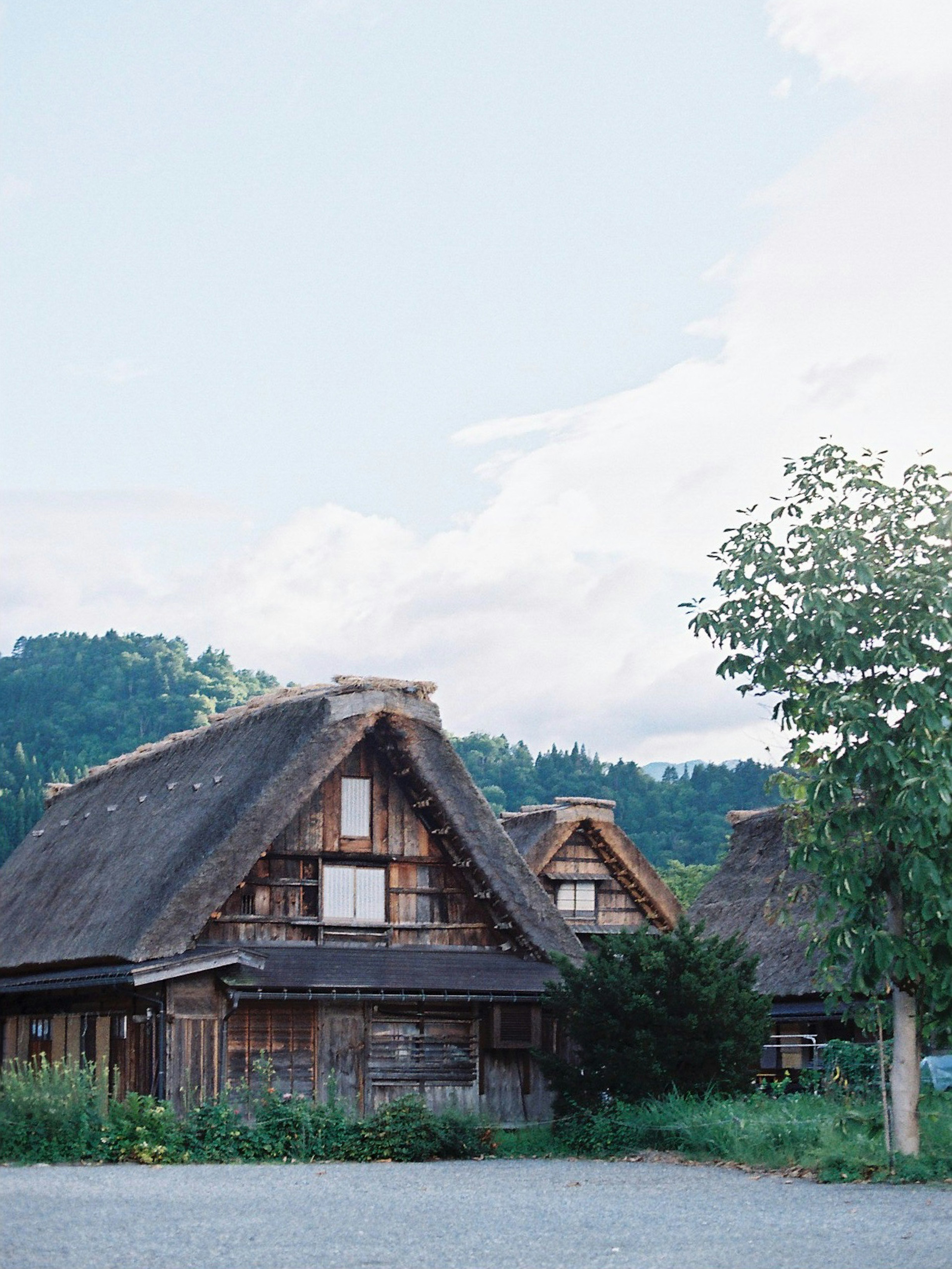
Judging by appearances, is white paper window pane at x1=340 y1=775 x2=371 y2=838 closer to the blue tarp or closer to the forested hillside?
the blue tarp

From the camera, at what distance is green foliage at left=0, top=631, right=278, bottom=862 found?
89.8m

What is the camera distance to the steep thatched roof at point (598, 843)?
132ft

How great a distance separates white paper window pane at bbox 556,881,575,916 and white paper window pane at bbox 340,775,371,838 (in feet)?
50.5

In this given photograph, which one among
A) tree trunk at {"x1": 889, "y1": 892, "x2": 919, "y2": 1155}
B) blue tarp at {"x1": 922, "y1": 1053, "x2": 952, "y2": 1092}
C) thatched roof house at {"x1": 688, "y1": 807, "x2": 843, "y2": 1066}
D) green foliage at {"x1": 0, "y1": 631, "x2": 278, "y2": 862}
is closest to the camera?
tree trunk at {"x1": 889, "y1": 892, "x2": 919, "y2": 1155}

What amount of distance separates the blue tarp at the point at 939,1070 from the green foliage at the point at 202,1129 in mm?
8469

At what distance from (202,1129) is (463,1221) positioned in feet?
28.0

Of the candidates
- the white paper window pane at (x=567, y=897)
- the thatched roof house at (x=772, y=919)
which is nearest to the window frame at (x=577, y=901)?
the white paper window pane at (x=567, y=897)

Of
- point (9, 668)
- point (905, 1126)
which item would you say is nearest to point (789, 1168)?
point (905, 1126)

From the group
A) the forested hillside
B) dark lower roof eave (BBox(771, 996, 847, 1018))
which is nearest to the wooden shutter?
dark lower roof eave (BBox(771, 996, 847, 1018))

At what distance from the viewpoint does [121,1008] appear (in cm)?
2508

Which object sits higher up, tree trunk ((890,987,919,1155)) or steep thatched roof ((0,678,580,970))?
steep thatched roof ((0,678,580,970))

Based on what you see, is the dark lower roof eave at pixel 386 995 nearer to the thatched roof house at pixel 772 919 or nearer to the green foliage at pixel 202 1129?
the green foliage at pixel 202 1129

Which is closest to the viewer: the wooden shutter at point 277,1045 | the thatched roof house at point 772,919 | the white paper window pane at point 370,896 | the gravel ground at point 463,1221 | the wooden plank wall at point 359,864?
the gravel ground at point 463,1221

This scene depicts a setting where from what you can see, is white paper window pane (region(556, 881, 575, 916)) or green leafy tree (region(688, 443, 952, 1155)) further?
white paper window pane (region(556, 881, 575, 916))
